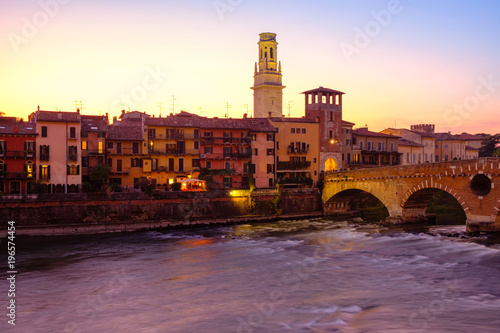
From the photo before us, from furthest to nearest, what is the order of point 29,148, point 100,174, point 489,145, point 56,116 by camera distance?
point 489,145, point 56,116, point 100,174, point 29,148

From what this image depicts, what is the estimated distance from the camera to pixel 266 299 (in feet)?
75.7

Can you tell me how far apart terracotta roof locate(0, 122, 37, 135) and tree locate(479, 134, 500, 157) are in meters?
85.0

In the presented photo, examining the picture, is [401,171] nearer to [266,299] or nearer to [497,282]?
[497,282]

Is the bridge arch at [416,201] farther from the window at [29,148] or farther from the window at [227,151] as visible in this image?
the window at [29,148]

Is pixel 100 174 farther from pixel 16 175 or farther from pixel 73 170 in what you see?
pixel 16 175

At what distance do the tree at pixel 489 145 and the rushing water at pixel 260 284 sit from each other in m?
67.7

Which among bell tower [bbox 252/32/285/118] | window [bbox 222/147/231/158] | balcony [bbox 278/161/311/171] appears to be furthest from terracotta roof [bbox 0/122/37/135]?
bell tower [bbox 252/32/285/118]

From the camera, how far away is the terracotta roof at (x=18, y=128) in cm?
4872

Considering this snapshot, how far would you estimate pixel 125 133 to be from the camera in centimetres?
5581

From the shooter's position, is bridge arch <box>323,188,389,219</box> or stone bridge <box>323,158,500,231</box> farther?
bridge arch <box>323,188,389,219</box>

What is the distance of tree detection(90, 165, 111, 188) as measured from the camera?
50.3 metres

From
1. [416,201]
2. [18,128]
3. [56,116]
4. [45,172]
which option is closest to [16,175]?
[45,172]

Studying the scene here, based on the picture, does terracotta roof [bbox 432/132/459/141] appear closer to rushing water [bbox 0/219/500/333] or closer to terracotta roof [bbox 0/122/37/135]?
rushing water [bbox 0/219/500/333]

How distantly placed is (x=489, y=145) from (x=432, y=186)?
66105 millimetres
